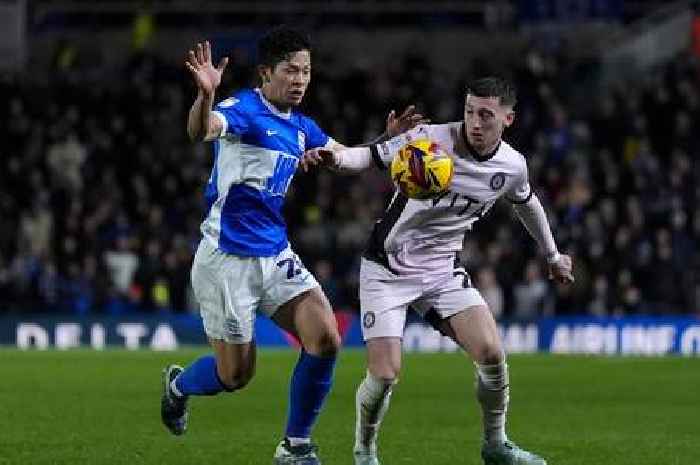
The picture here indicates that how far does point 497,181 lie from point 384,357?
1166mm

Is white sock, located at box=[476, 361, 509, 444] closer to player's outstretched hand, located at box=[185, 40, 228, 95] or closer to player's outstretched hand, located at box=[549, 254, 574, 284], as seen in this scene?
player's outstretched hand, located at box=[549, 254, 574, 284]

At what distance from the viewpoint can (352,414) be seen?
44.8ft

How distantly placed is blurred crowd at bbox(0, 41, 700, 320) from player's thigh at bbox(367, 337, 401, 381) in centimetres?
1405

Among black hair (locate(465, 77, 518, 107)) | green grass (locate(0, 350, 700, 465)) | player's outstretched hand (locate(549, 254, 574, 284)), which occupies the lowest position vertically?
green grass (locate(0, 350, 700, 465))

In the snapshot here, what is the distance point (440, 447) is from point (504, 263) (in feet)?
42.9

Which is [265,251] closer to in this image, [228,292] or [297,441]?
[228,292]

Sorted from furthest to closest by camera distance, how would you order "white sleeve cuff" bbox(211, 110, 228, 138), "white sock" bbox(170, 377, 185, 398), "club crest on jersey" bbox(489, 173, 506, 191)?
"white sock" bbox(170, 377, 185, 398) < "club crest on jersey" bbox(489, 173, 506, 191) < "white sleeve cuff" bbox(211, 110, 228, 138)

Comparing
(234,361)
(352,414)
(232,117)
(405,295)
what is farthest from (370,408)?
(352,414)

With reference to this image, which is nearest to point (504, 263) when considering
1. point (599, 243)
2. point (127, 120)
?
point (599, 243)

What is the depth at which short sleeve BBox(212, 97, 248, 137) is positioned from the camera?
916cm

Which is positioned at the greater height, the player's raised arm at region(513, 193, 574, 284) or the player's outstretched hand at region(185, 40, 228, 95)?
the player's outstretched hand at region(185, 40, 228, 95)

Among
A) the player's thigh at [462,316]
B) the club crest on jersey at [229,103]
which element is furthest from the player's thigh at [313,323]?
the club crest on jersey at [229,103]

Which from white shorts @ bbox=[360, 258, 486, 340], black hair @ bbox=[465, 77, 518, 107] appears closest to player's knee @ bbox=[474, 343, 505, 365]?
white shorts @ bbox=[360, 258, 486, 340]

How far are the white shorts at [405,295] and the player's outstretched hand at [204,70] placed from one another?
1554mm
